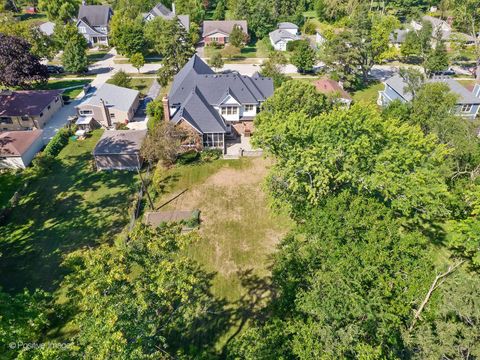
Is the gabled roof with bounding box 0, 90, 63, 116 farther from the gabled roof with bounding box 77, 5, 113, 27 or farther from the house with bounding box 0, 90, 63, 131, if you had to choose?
the gabled roof with bounding box 77, 5, 113, 27

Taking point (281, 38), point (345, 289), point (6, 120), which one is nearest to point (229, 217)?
point (345, 289)

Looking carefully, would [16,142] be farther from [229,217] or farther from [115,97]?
[229,217]

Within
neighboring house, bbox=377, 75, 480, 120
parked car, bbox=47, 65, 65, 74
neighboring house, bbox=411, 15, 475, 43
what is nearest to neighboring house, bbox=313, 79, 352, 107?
neighboring house, bbox=377, 75, 480, 120

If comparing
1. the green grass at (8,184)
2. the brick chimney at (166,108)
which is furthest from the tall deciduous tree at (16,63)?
the brick chimney at (166,108)

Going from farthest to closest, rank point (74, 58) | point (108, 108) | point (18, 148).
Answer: point (74, 58)
point (108, 108)
point (18, 148)

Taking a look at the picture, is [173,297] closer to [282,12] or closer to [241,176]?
[241,176]

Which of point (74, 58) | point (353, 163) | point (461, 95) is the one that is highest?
point (353, 163)

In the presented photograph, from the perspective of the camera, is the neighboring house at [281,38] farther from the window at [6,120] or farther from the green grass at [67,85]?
the window at [6,120]
